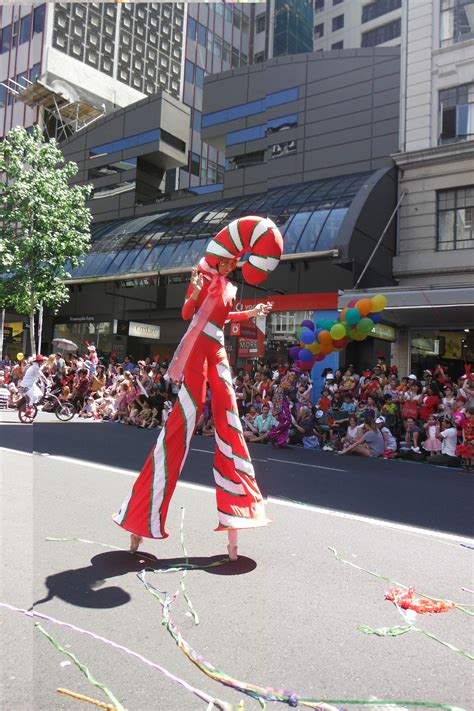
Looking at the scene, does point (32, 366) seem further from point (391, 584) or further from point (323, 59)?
point (323, 59)

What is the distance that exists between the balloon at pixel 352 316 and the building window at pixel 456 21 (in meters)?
13.6

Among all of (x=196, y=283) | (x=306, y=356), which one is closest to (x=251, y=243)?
(x=196, y=283)

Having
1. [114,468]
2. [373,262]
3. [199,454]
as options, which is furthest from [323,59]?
[114,468]

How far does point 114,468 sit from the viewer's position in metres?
7.90

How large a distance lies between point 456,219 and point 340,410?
11.1 meters

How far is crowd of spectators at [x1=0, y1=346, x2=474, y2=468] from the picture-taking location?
11.5 m

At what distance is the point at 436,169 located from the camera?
20844 millimetres

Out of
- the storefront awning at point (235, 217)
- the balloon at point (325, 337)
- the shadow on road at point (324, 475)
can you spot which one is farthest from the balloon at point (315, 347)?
the storefront awning at point (235, 217)

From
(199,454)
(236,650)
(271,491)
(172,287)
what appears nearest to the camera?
(236,650)

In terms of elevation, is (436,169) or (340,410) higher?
(436,169)

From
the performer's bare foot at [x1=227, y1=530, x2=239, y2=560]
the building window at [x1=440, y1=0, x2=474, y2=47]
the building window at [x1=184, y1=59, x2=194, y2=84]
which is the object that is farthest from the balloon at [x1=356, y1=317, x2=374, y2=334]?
the building window at [x1=184, y1=59, x2=194, y2=84]

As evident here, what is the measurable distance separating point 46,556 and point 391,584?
243cm

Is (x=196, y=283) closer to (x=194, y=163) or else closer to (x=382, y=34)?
(x=194, y=163)

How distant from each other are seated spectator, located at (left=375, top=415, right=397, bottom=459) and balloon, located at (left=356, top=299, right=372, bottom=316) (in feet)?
10.9
